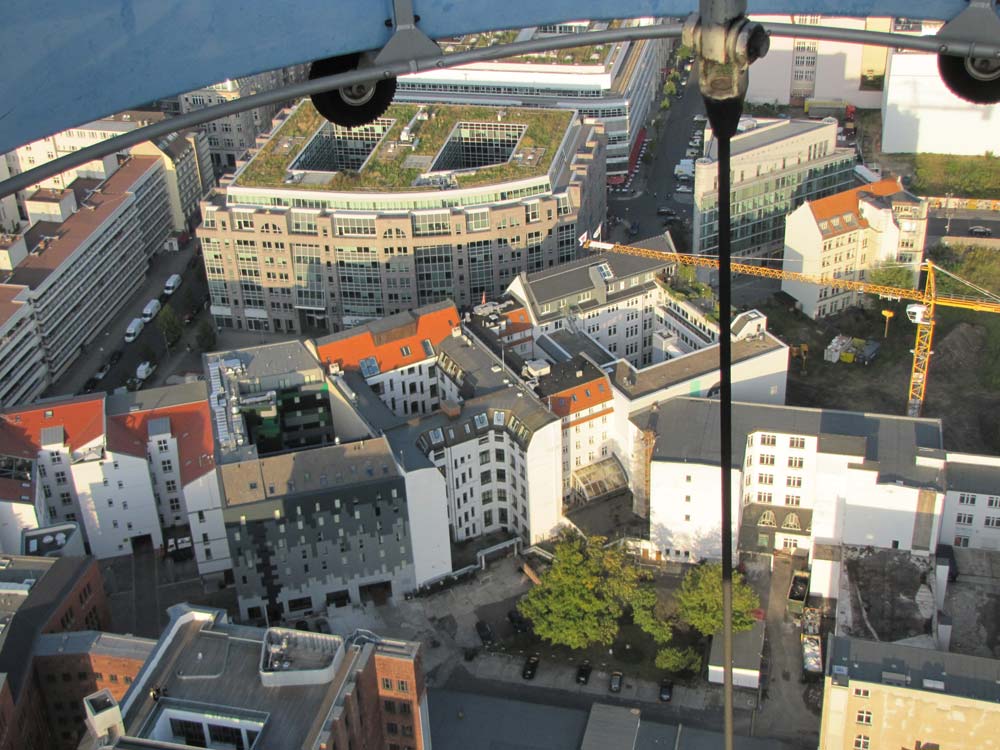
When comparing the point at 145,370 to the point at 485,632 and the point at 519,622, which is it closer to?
the point at 485,632

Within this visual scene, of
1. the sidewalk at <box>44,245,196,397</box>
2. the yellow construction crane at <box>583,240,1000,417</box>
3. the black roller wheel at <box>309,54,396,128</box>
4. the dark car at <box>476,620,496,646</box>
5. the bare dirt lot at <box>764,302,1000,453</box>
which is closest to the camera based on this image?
the black roller wheel at <box>309,54,396,128</box>

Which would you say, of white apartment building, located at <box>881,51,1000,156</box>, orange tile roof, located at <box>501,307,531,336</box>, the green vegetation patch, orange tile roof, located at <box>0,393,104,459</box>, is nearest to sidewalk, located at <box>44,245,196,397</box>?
orange tile roof, located at <box>0,393,104,459</box>

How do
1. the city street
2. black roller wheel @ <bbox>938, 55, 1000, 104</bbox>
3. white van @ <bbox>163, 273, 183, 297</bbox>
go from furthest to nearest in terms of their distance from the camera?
white van @ <bbox>163, 273, 183, 297</bbox> → the city street → black roller wheel @ <bbox>938, 55, 1000, 104</bbox>

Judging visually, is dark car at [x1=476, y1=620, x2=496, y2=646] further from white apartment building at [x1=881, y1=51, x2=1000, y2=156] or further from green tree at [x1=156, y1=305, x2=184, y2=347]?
white apartment building at [x1=881, y1=51, x2=1000, y2=156]

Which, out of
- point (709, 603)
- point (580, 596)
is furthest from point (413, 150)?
point (709, 603)

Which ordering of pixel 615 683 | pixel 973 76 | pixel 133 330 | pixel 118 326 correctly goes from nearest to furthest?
pixel 973 76
pixel 615 683
pixel 133 330
pixel 118 326

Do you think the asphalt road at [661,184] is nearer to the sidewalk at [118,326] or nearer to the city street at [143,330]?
the city street at [143,330]
